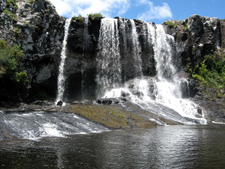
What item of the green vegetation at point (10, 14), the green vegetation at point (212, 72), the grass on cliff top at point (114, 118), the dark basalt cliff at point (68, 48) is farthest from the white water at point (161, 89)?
the green vegetation at point (10, 14)

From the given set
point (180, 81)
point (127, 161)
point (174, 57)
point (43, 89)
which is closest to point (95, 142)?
point (127, 161)

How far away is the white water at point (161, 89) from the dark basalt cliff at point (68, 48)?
→ 5.35 ft

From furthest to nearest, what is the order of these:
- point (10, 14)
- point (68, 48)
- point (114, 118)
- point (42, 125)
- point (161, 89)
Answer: point (68, 48) < point (161, 89) < point (10, 14) < point (114, 118) < point (42, 125)

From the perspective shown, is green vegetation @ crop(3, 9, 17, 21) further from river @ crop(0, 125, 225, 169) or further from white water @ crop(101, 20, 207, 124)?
river @ crop(0, 125, 225, 169)

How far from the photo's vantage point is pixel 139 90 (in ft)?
109

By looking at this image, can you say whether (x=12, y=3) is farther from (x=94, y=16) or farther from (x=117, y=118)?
(x=117, y=118)

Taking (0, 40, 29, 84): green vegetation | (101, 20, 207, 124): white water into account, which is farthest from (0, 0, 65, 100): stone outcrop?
(101, 20, 207, 124): white water

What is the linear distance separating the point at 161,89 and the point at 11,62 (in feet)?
72.1

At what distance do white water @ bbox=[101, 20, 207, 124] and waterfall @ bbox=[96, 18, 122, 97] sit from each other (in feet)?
5.55

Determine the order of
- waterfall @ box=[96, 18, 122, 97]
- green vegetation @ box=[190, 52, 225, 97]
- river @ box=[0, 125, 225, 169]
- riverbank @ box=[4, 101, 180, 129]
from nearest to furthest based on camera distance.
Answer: river @ box=[0, 125, 225, 169] < riverbank @ box=[4, 101, 180, 129] < waterfall @ box=[96, 18, 122, 97] < green vegetation @ box=[190, 52, 225, 97]

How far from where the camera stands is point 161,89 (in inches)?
1379

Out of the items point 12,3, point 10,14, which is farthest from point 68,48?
point 12,3

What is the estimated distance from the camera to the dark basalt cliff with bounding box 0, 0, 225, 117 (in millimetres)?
32594

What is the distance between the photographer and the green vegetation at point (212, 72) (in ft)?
122
